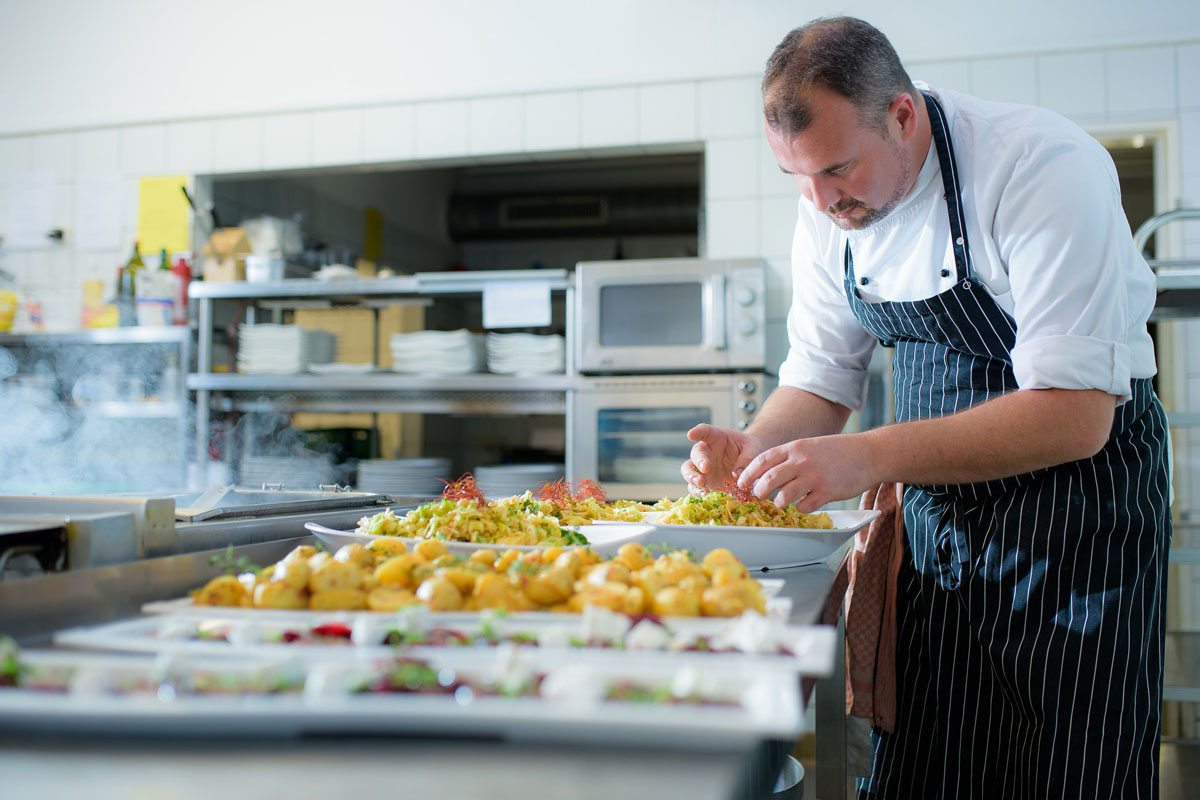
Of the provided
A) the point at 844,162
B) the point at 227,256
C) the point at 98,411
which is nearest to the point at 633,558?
the point at 844,162

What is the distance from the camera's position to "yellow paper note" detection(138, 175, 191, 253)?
4043 mm

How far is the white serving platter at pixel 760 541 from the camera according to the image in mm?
1129

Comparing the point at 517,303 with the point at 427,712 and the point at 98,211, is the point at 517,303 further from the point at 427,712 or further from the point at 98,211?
the point at 427,712

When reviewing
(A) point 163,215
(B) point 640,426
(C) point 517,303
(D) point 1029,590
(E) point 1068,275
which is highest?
(A) point 163,215

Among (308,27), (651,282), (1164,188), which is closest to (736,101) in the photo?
(651,282)

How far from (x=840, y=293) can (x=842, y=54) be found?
52cm

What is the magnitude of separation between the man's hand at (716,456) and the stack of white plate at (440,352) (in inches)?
77.9

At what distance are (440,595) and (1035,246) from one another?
0.98 m

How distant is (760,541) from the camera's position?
1.15 m

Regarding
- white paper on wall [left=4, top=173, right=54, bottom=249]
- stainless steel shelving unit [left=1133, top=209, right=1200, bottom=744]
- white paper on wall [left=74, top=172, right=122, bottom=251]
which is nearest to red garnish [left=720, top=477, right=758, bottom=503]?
stainless steel shelving unit [left=1133, top=209, right=1200, bottom=744]

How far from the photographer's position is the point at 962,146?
4.62ft

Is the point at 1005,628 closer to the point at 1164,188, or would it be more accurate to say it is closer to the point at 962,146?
the point at 962,146

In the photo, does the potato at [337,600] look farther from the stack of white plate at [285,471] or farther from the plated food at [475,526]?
the stack of white plate at [285,471]

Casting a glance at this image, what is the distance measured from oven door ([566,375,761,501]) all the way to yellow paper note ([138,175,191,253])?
6.89ft
